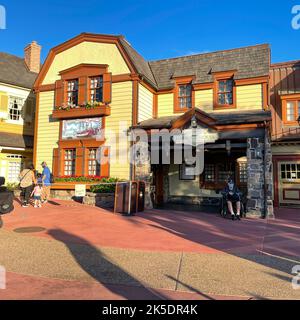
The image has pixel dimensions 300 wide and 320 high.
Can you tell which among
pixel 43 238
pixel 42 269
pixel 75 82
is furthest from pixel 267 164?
pixel 75 82

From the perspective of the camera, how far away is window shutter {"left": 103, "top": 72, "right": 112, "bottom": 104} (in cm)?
1428

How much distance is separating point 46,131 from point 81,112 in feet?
8.85

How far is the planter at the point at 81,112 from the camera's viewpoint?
14.1 meters

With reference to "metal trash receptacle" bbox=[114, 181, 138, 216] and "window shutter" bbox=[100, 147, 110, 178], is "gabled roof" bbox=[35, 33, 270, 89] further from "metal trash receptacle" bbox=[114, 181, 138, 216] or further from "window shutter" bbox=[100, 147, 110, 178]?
"metal trash receptacle" bbox=[114, 181, 138, 216]

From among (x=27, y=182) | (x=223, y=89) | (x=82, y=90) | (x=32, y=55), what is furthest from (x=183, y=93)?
(x=32, y=55)

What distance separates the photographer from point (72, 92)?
51.2ft

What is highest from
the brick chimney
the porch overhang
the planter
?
the brick chimney

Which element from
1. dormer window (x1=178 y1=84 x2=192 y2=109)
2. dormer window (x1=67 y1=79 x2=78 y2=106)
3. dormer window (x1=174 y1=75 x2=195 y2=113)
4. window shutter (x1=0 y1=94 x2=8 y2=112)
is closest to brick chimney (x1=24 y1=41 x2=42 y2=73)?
window shutter (x1=0 y1=94 x2=8 y2=112)

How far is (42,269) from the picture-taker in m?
4.88

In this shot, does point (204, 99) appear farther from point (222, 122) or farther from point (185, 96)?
point (222, 122)

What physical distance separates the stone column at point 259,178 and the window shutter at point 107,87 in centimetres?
698

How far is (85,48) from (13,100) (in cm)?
580

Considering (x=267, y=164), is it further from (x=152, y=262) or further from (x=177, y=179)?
(x=152, y=262)

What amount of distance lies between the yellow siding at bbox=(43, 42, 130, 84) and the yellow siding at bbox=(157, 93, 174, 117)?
2.45m
